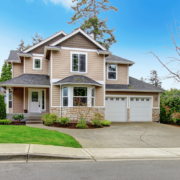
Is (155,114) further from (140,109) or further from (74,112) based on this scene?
(74,112)

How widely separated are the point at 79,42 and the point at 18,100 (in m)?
7.58

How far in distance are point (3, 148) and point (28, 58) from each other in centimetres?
1251

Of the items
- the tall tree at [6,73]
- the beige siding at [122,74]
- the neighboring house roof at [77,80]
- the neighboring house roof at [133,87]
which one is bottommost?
the neighboring house roof at [133,87]

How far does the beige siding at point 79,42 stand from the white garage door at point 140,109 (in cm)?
635

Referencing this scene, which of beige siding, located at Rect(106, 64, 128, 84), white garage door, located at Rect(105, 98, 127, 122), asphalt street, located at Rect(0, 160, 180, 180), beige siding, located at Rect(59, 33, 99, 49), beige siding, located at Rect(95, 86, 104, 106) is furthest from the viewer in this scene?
beige siding, located at Rect(106, 64, 128, 84)

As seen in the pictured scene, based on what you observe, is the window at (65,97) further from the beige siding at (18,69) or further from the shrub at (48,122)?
the beige siding at (18,69)

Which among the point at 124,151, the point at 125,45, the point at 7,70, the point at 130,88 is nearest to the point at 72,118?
the point at 130,88

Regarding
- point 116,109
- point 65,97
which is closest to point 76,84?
point 65,97

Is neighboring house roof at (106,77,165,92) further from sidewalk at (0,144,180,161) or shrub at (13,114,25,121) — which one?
sidewalk at (0,144,180,161)

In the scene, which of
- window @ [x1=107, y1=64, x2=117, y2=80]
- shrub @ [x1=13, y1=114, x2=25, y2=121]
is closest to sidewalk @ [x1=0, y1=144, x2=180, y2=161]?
shrub @ [x1=13, y1=114, x2=25, y2=121]

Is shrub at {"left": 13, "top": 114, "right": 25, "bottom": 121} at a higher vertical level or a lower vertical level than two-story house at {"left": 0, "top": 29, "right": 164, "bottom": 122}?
lower

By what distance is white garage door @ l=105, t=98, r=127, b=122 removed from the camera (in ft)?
57.8

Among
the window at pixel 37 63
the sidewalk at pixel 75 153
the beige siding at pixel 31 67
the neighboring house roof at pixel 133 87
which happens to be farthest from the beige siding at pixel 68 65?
the sidewalk at pixel 75 153

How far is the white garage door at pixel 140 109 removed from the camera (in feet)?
59.5
